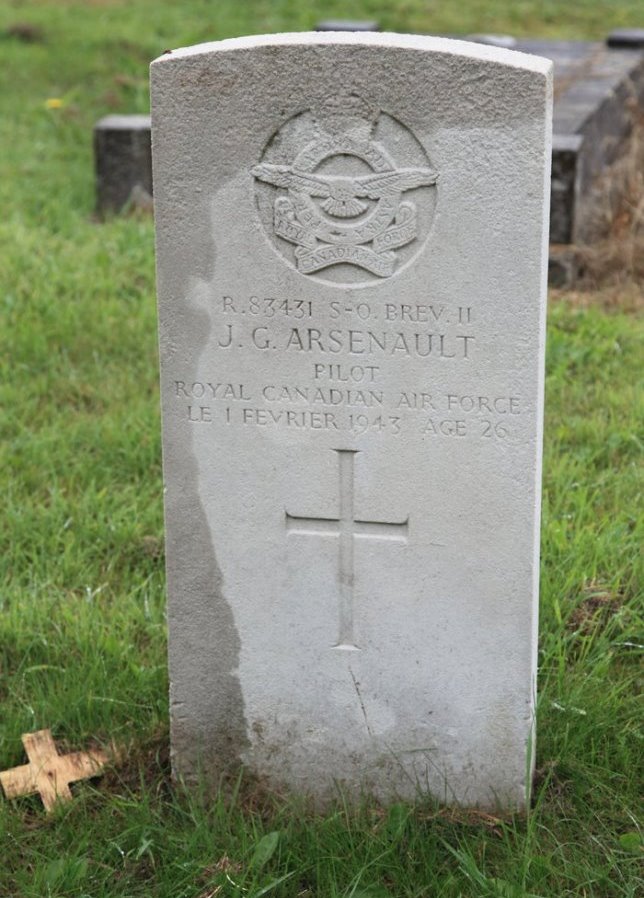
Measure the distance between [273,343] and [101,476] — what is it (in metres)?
1.82

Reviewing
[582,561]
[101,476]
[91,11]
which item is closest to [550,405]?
[582,561]

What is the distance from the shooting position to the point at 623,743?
3.11 metres

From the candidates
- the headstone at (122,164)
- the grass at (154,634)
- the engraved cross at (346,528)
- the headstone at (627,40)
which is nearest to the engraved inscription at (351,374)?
the engraved cross at (346,528)

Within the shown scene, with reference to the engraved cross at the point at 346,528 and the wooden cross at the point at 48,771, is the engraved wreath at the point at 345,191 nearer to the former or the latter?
the engraved cross at the point at 346,528

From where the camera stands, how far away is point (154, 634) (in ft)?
11.9

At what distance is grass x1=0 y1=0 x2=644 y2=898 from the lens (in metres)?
2.85

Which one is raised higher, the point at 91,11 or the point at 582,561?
the point at 91,11

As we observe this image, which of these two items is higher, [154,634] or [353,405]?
[353,405]

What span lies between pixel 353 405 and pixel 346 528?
0.89 ft

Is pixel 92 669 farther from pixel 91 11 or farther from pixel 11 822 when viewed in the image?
pixel 91 11

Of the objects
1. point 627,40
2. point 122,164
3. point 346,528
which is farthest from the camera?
point 627,40

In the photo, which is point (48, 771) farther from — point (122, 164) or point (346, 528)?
point (122, 164)

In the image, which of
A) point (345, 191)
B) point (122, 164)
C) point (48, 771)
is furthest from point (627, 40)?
point (48, 771)

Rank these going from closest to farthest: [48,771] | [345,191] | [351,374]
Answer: [345,191] < [351,374] < [48,771]
